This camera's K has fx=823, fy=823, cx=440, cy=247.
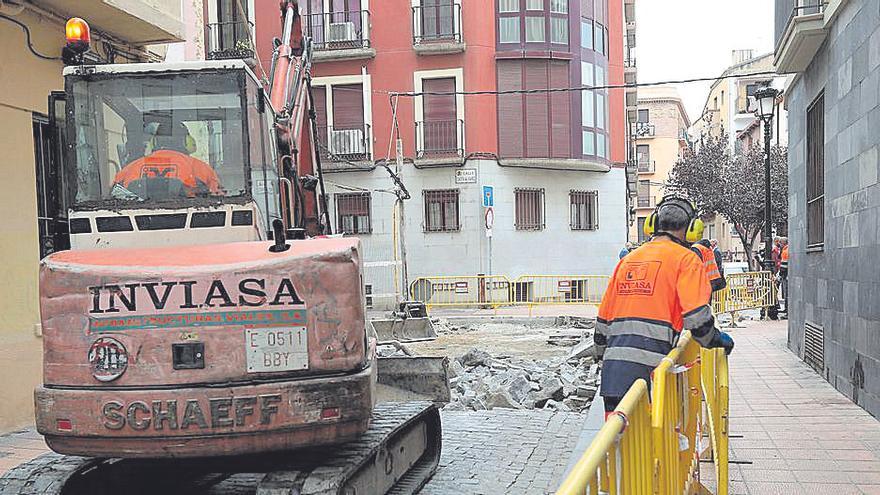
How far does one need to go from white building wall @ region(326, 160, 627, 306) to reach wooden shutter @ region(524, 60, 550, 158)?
32.7 inches

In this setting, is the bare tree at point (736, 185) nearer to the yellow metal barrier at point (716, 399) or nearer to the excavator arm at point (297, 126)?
the excavator arm at point (297, 126)

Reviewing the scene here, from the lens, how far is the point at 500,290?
25500 millimetres

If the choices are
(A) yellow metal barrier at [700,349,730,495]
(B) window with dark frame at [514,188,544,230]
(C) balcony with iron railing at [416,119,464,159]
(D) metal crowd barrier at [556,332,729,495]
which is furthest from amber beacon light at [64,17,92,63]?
(B) window with dark frame at [514,188,544,230]

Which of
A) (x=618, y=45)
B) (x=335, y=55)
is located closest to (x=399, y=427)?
(x=335, y=55)

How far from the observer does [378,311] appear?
2334cm

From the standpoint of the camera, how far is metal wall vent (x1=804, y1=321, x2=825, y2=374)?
32.3ft

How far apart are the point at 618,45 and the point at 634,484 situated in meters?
29.5

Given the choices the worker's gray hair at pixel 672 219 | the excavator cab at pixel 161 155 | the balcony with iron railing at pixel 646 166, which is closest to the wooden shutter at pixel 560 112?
the worker's gray hair at pixel 672 219

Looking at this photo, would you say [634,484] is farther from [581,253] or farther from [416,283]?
[581,253]

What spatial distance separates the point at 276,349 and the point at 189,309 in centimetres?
51

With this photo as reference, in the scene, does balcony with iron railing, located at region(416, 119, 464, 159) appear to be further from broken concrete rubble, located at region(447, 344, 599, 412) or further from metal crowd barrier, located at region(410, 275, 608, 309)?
broken concrete rubble, located at region(447, 344, 599, 412)

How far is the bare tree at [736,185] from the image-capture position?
3388cm

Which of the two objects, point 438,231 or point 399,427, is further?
point 438,231

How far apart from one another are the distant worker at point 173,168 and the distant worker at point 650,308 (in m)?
2.58
